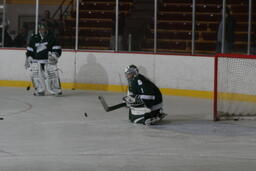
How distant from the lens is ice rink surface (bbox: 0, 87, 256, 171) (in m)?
7.51

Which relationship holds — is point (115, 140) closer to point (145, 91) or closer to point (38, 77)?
point (145, 91)

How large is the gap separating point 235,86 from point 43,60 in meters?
4.80

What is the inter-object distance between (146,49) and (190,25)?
1.08 m

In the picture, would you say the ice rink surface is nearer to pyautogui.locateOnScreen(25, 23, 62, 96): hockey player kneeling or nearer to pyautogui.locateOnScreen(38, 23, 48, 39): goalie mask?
pyautogui.locateOnScreen(25, 23, 62, 96): hockey player kneeling

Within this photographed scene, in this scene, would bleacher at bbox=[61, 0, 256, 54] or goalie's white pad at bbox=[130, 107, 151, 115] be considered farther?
bleacher at bbox=[61, 0, 256, 54]

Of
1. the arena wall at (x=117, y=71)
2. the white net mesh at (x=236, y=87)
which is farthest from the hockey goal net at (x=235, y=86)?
the arena wall at (x=117, y=71)

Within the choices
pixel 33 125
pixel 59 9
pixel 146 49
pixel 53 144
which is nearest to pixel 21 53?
pixel 59 9

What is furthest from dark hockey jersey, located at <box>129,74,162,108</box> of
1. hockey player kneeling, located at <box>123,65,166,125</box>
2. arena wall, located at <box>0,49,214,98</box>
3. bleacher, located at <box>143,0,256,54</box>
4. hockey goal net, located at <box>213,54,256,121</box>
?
bleacher, located at <box>143,0,256,54</box>

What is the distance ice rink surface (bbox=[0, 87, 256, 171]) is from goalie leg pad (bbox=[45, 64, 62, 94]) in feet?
5.11

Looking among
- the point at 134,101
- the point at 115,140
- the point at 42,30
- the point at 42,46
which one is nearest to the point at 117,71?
the point at 42,46

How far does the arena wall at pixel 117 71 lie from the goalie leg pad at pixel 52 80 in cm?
128

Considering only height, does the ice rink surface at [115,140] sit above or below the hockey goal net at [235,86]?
below

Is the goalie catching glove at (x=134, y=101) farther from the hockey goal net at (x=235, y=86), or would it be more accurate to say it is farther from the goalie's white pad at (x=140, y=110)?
the hockey goal net at (x=235, y=86)

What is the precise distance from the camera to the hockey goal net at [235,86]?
11.4m
